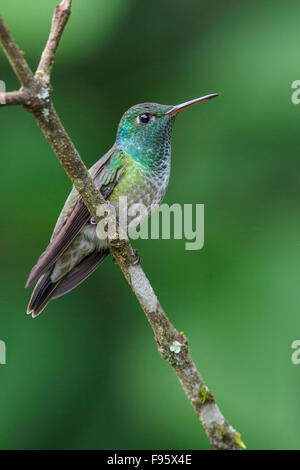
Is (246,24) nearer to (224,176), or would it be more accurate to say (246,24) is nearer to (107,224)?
(224,176)

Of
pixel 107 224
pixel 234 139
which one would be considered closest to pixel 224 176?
pixel 234 139

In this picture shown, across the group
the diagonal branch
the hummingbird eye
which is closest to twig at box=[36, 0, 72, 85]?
the diagonal branch

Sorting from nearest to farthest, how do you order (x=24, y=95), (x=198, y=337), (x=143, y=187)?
(x=24, y=95) < (x=143, y=187) < (x=198, y=337)

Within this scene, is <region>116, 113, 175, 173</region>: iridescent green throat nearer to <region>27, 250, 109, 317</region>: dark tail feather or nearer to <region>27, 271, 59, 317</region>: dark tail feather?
<region>27, 250, 109, 317</region>: dark tail feather

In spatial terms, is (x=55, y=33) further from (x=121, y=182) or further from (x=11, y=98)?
(x=121, y=182)

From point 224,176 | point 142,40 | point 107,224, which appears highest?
point 142,40

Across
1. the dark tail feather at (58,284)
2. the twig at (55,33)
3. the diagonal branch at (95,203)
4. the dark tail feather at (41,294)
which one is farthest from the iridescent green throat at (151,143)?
the twig at (55,33)
